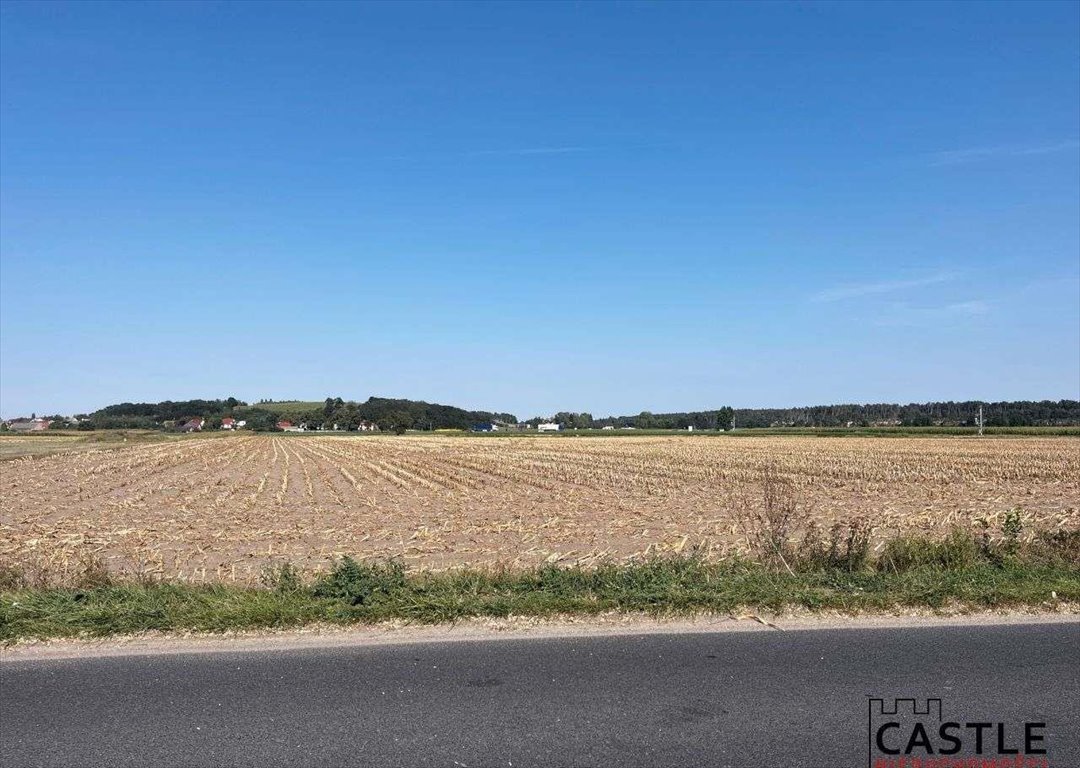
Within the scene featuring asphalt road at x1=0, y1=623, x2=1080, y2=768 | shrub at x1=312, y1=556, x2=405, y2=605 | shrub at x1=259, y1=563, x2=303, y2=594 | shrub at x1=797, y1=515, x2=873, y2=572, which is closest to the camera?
asphalt road at x1=0, y1=623, x2=1080, y2=768

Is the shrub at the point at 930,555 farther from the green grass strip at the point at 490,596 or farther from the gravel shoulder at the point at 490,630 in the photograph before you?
the gravel shoulder at the point at 490,630

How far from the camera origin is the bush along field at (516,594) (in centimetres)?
783

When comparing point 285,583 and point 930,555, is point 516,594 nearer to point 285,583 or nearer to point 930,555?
point 285,583

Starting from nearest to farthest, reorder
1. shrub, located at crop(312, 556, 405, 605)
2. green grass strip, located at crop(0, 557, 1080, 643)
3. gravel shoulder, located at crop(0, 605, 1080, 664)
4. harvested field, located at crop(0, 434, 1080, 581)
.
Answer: gravel shoulder, located at crop(0, 605, 1080, 664), green grass strip, located at crop(0, 557, 1080, 643), shrub, located at crop(312, 556, 405, 605), harvested field, located at crop(0, 434, 1080, 581)

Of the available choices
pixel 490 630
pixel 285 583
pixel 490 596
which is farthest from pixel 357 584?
pixel 490 630

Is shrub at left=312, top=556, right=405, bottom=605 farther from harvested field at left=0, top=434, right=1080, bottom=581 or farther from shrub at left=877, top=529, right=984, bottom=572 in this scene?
shrub at left=877, top=529, right=984, bottom=572

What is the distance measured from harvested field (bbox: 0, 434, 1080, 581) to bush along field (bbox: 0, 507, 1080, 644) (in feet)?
7.20

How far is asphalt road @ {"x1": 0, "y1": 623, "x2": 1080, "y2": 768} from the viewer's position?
15.9ft

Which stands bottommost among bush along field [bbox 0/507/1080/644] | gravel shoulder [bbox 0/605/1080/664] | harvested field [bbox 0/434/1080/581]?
harvested field [bbox 0/434/1080/581]

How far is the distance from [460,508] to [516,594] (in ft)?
52.6

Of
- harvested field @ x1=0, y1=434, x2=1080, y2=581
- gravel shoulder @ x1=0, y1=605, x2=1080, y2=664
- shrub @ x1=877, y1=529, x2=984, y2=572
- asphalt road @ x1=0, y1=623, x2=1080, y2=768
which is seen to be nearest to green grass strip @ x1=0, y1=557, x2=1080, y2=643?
gravel shoulder @ x1=0, y1=605, x2=1080, y2=664

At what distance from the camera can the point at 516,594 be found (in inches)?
343

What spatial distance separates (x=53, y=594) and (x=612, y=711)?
6.57 m

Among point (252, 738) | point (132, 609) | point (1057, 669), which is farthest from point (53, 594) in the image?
point (1057, 669)
